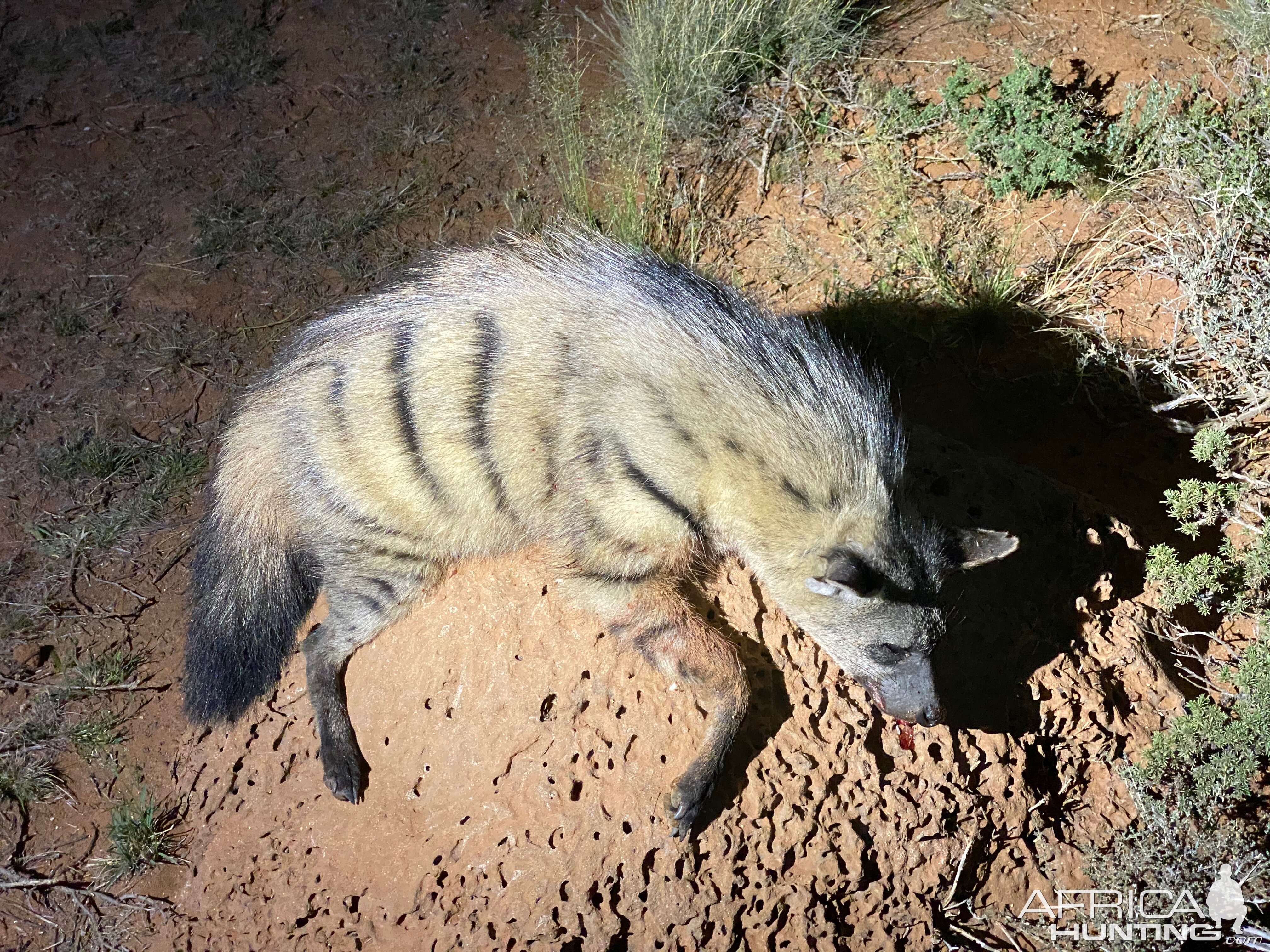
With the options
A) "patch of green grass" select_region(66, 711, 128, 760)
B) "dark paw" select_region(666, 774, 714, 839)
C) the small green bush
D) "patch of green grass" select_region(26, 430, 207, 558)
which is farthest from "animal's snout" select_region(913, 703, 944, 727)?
"patch of green grass" select_region(26, 430, 207, 558)

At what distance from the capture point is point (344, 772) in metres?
3.19

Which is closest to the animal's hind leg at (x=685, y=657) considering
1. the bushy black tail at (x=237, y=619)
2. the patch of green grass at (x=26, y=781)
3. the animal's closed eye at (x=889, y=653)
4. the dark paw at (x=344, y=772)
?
the animal's closed eye at (x=889, y=653)

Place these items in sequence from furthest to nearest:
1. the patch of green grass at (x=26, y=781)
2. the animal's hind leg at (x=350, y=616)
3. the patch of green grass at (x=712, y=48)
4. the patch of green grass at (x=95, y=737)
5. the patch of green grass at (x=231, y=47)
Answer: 1. the patch of green grass at (x=231, y=47)
2. the patch of green grass at (x=712, y=48)
3. the patch of green grass at (x=95, y=737)
4. the patch of green grass at (x=26, y=781)
5. the animal's hind leg at (x=350, y=616)

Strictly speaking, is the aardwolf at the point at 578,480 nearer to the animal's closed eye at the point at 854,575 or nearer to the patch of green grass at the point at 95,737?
the animal's closed eye at the point at 854,575

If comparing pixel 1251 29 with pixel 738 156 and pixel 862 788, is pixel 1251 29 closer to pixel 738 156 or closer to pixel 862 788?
pixel 738 156

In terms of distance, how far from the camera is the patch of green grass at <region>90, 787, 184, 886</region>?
3635mm

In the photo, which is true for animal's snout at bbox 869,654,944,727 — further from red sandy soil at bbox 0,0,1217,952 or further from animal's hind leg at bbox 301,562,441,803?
animal's hind leg at bbox 301,562,441,803

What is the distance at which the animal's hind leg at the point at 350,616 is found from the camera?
11.2 ft

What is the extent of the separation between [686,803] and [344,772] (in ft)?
4.00

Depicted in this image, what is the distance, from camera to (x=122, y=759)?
3.93 m

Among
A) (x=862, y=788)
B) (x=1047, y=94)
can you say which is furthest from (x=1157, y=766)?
(x=1047, y=94)

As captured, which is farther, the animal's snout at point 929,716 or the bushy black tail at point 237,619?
the bushy black tail at point 237,619

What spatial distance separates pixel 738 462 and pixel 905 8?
13.4 feet

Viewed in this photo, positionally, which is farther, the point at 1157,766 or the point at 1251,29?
the point at 1251,29
